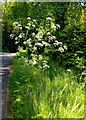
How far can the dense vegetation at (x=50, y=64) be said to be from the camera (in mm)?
3701

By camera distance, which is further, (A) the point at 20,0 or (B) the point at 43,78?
(A) the point at 20,0

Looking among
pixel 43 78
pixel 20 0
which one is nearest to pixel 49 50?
pixel 43 78

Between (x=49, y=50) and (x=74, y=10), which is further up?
(x=74, y=10)

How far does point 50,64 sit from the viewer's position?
246 inches

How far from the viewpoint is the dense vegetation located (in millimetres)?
3701

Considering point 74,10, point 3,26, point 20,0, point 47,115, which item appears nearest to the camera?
point 47,115

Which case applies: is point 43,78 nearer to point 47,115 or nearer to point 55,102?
point 55,102

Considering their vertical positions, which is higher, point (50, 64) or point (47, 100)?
point (47, 100)

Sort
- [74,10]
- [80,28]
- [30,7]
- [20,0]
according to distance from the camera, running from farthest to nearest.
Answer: [20,0], [30,7], [74,10], [80,28]

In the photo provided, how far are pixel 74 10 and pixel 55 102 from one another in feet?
15.6

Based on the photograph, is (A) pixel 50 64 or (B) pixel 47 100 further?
(A) pixel 50 64

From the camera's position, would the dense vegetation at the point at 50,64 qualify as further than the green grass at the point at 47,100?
Yes

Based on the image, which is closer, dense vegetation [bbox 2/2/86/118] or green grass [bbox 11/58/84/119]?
green grass [bbox 11/58/84/119]

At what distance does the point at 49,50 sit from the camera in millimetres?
6477
